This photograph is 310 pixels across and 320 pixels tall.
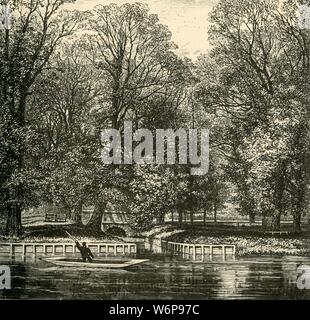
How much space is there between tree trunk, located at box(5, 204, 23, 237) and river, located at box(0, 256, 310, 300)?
47cm

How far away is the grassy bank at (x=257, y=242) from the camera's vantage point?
9.91 meters

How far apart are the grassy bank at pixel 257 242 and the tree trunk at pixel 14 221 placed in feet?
8.24

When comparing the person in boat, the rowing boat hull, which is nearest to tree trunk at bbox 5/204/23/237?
the rowing boat hull

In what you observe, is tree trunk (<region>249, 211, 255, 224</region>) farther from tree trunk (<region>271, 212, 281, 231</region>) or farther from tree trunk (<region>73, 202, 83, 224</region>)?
tree trunk (<region>73, 202, 83, 224</region>)

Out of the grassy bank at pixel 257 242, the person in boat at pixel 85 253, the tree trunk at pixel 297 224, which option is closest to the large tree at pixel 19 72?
the person in boat at pixel 85 253

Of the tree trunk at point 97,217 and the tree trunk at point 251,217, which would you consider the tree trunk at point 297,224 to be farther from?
the tree trunk at point 97,217

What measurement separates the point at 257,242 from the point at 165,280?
1815 millimetres

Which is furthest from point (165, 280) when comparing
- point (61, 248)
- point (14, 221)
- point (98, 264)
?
point (14, 221)

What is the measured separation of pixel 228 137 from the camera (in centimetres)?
1005
